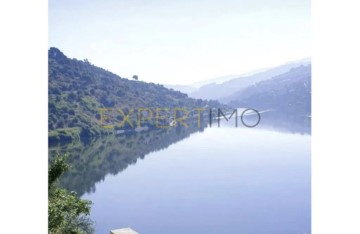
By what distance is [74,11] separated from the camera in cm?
352

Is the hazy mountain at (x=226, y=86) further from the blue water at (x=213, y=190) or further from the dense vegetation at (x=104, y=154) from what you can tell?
the dense vegetation at (x=104, y=154)

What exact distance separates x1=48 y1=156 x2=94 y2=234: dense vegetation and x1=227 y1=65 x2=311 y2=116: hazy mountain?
1262 centimetres

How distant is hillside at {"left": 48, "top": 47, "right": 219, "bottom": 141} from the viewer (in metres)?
11.8

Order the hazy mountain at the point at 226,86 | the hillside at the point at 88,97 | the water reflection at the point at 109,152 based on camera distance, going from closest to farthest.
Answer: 1. the water reflection at the point at 109,152
2. the hillside at the point at 88,97
3. the hazy mountain at the point at 226,86

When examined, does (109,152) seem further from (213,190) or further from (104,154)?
(213,190)

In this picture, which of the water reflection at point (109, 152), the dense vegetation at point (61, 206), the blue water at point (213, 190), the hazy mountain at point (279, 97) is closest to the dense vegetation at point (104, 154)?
the water reflection at point (109, 152)

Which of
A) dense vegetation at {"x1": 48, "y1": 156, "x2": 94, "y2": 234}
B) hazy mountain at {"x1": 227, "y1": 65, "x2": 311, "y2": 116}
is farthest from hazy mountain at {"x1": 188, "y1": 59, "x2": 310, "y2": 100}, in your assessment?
dense vegetation at {"x1": 48, "y1": 156, "x2": 94, "y2": 234}

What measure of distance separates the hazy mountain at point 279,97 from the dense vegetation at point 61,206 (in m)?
12.6

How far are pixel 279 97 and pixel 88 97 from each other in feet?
24.3

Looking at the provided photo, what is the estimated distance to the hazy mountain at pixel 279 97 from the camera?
52.3 ft
